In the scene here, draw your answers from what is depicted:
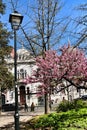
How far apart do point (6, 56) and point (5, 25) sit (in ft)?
12.4

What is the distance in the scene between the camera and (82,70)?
17.6 m

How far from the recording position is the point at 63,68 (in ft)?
55.1

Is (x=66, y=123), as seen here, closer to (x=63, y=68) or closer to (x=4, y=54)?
(x=63, y=68)

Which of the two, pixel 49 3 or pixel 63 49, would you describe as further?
pixel 49 3

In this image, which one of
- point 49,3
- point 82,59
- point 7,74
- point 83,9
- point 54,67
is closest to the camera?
point 83,9

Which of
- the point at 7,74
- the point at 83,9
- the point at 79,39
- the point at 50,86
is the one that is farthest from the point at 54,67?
the point at 7,74

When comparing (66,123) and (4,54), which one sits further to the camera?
(4,54)

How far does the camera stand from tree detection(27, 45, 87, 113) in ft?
54.1

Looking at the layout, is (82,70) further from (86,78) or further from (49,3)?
(49,3)

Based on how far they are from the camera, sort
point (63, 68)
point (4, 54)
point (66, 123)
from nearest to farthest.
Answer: point (66, 123) < point (63, 68) < point (4, 54)

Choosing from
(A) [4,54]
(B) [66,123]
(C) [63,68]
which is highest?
(A) [4,54]

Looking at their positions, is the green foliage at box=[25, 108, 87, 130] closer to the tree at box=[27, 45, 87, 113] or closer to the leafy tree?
the tree at box=[27, 45, 87, 113]

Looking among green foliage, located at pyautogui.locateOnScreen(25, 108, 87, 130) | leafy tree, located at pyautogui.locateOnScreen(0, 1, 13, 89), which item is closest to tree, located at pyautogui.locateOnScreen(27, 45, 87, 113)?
green foliage, located at pyautogui.locateOnScreen(25, 108, 87, 130)

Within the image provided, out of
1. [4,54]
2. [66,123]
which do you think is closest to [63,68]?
[66,123]
